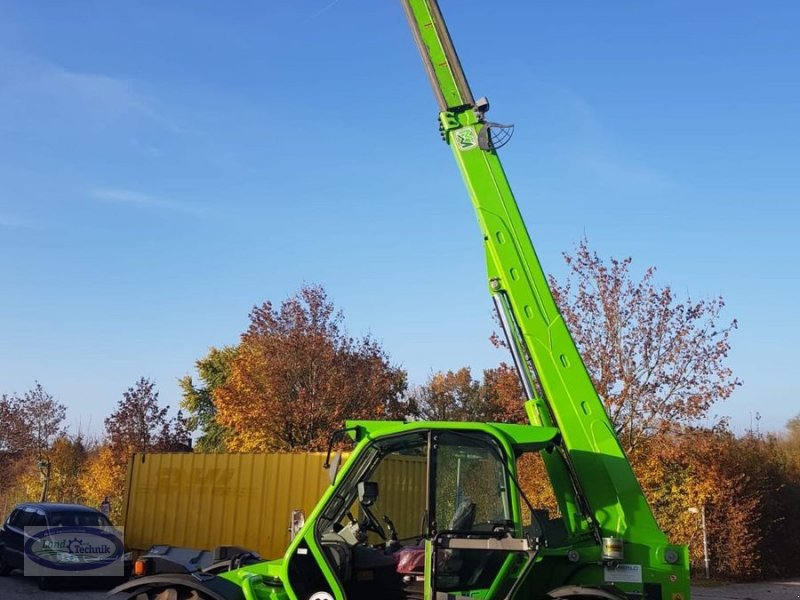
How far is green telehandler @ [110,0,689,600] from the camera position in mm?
5227

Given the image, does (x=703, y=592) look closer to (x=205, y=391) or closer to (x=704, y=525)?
(x=704, y=525)

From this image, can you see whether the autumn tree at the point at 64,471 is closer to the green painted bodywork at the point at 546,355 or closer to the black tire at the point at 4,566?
the black tire at the point at 4,566

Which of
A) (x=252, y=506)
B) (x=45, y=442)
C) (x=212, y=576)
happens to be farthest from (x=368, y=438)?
(x=45, y=442)

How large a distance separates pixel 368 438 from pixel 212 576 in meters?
1.59

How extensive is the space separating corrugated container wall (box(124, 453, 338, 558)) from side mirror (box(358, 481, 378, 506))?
7728 millimetres

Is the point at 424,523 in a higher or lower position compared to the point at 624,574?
higher

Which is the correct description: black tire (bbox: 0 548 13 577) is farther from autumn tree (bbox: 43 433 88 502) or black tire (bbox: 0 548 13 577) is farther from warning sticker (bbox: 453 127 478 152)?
autumn tree (bbox: 43 433 88 502)

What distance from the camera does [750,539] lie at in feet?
61.3

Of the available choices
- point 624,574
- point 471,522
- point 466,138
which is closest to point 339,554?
point 471,522

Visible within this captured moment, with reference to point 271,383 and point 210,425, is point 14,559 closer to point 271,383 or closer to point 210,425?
point 271,383

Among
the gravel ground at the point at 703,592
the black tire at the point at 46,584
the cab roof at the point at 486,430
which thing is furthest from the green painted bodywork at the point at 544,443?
the black tire at the point at 46,584

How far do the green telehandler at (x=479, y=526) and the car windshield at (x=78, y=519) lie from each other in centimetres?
995

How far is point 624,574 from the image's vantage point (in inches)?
213

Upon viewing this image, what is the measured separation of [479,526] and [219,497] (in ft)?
35.2
